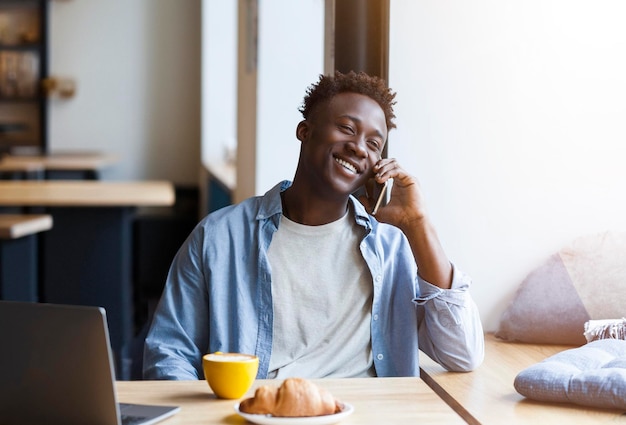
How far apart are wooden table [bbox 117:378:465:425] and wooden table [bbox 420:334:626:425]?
0.60 feet

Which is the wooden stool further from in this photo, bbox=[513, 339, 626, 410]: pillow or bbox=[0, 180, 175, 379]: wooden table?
bbox=[513, 339, 626, 410]: pillow

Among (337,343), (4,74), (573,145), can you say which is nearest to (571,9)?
(573,145)

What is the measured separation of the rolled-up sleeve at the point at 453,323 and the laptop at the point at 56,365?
0.80 metres

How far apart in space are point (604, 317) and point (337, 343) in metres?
0.70

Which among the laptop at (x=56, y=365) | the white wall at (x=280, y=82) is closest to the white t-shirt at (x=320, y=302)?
the laptop at (x=56, y=365)

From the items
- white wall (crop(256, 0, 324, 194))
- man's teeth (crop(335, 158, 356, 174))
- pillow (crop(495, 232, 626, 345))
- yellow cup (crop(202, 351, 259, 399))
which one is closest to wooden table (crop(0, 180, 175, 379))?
white wall (crop(256, 0, 324, 194))

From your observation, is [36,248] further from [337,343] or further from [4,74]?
[4,74]

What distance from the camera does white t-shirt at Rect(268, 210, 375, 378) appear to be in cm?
181

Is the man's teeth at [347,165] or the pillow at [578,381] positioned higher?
the man's teeth at [347,165]

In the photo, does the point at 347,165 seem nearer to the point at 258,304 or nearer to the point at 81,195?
the point at 258,304

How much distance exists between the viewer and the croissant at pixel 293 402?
48.2 inches

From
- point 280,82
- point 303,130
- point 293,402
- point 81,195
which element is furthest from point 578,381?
point 81,195

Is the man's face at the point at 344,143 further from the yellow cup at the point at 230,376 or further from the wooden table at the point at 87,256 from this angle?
the wooden table at the point at 87,256

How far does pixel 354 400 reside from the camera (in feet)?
4.46
